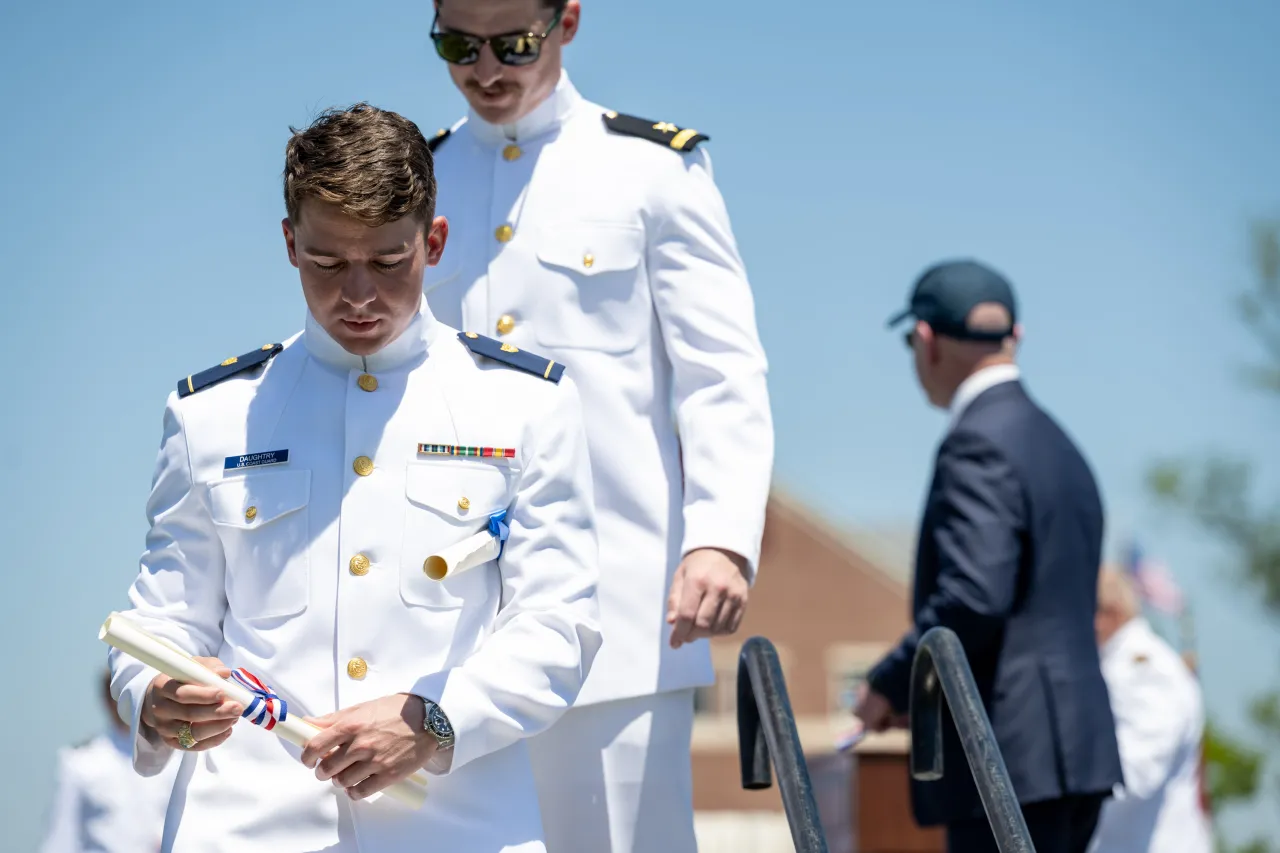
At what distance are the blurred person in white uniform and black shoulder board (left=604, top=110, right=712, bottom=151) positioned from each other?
2.44 meters

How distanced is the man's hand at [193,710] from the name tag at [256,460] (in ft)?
1.08

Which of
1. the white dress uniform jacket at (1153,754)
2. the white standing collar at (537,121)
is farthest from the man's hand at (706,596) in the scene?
the white dress uniform jacket at (1153,754)

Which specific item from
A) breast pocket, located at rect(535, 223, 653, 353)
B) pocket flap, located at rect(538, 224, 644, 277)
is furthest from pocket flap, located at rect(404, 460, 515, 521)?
pocket flap, located at rect(538, 224, 644, 277)

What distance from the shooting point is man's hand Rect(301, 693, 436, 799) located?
270cm

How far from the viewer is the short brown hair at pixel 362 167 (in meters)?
2.88

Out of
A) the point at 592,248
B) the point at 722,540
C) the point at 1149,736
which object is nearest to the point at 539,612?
the point at 722,540

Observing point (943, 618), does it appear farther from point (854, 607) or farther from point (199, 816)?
point (854, 607)

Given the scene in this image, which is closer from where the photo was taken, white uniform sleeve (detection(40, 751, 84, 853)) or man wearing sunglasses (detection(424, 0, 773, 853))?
man wearing sunglasses (detection(424, 0, 773, 853))

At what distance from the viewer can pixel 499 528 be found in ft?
9.86

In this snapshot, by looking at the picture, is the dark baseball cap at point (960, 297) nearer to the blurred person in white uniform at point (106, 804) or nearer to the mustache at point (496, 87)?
the mustache at point (496, 87)

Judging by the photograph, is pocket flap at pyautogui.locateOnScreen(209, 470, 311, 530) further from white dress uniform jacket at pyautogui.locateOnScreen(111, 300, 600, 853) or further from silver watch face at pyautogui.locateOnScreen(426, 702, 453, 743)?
silver watch face at pyautogui.locateOnScreen(426, 702, 453, 743)

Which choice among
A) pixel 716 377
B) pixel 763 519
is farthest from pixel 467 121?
pixel 763 519

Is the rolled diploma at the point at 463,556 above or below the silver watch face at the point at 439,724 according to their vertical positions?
above

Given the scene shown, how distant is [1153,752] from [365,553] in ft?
15.7
